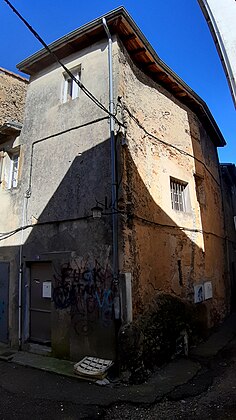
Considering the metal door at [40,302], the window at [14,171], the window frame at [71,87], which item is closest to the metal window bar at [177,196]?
the window frame at [71,87]

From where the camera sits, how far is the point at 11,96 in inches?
448

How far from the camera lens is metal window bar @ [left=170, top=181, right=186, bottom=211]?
27.0ft

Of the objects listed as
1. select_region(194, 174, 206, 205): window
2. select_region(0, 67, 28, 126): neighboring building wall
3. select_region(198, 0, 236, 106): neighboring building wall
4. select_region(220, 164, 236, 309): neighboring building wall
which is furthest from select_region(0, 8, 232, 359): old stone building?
select_region(220, 164, 236, 309): neighboring building wall

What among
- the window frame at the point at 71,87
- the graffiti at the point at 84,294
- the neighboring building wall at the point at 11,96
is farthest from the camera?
the neighboring building wall at the point at 11,96

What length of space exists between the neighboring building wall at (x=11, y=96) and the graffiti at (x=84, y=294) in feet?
23.3

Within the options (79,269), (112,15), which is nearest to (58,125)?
(112,15)

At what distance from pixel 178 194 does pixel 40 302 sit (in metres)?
4.92

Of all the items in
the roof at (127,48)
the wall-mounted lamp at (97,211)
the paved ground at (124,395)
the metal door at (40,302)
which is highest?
the roof at (127,48)

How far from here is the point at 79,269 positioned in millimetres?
6355

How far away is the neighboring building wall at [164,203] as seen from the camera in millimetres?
6348

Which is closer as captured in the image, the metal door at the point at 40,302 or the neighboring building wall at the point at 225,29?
the neighboring building wall at the point at 225,29

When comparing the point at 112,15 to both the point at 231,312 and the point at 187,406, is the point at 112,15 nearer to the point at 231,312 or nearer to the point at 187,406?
the point at 187,406

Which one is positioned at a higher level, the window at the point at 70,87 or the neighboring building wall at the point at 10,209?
the window at the point at 70,87

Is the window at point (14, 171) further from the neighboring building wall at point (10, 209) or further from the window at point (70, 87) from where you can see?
the window at point (70, 87)
